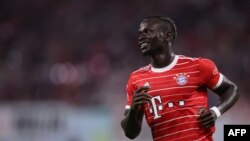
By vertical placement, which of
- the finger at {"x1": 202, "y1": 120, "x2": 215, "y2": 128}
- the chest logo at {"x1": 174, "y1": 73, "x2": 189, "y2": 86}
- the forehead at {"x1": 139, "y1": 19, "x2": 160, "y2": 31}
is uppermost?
the forehead at {"x1": 139, "y1": 19, "x2": 160, "y2": 31}

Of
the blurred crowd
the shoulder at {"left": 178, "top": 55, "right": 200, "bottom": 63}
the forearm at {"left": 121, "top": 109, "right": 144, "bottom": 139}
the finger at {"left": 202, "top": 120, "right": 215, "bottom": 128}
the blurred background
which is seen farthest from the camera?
Answer: the blurred crowd

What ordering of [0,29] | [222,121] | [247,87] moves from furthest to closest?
[0,29] → [247,87] → [222,121]

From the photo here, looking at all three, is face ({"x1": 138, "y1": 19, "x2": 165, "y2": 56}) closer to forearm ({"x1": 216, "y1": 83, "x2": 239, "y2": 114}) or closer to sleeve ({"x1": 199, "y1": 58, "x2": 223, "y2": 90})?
sleeve ({"x1": 199, "y1": 58, "x2": 223, "y2": 90})

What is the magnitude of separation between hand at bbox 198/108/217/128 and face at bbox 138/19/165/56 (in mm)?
609

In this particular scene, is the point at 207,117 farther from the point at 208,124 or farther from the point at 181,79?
the point at 181,79

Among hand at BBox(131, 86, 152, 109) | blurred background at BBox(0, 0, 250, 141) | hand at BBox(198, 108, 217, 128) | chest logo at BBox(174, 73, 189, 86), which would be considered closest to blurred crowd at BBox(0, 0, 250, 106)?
blurred background at BBox(0, 0, 250, 141)

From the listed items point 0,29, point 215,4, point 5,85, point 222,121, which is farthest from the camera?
point 0,29

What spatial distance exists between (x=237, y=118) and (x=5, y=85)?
4294 millimetres

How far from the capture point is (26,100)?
1067 cm

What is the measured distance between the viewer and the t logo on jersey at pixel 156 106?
4629 millimetres

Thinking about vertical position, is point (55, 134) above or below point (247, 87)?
below

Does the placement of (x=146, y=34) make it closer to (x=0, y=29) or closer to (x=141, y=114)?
(x=141, y=114)

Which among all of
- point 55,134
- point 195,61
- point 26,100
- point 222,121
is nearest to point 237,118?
point 222,121

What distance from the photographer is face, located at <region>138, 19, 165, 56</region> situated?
468cm
